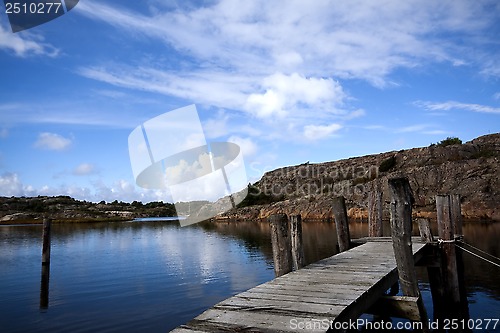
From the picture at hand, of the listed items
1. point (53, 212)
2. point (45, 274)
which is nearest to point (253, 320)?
point (45, 274)

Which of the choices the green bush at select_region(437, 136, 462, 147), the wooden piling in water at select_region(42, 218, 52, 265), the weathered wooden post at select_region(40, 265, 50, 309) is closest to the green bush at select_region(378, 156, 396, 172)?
the green bush at select_region(437, 136, 462, 147)

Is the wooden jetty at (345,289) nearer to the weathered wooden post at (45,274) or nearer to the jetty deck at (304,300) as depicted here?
the jetty deck at (304,300)

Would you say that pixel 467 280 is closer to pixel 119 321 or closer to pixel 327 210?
pixel 119 321

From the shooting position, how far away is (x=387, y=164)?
58.1 m

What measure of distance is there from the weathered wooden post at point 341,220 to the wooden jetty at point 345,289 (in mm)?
1087

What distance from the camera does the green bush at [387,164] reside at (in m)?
57.6

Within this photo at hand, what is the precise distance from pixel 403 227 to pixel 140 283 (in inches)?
537

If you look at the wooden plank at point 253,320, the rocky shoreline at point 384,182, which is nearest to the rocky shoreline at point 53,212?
the rocky shoreline at point 384,182

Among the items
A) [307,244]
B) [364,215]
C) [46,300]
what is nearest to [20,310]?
[46,300]

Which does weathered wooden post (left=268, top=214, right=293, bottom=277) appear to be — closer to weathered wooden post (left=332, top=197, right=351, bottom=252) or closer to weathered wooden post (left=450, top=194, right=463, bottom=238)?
weathered wooden post (left=332, top=197, right=351, bottom=252)

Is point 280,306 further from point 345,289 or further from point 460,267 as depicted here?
point 460,267

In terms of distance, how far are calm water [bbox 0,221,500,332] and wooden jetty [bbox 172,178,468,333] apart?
2049 millimetres

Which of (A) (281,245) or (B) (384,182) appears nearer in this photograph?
(A) (281,245)

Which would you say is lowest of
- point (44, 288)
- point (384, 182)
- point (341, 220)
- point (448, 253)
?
point (44, 288)
